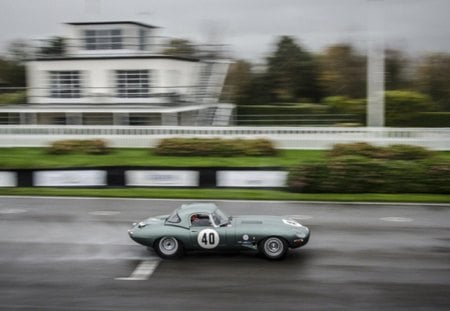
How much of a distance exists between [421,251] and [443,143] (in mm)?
18643

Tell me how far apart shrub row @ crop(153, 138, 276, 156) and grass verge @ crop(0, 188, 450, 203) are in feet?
29.6

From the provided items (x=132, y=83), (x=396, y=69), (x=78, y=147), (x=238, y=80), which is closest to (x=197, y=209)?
(x=78, y=147)

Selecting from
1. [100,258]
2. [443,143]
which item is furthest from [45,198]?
[443,143]

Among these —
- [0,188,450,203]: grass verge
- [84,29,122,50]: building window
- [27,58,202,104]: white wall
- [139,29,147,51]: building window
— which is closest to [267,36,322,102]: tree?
[139,29,147,51]: building window

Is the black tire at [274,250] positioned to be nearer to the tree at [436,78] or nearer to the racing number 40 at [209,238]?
the racing number 40 at [209,238]

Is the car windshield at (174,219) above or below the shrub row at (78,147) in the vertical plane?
below

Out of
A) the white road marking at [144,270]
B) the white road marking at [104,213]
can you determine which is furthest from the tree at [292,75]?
the white road marking at [144,270]

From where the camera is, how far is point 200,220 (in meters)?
12.7

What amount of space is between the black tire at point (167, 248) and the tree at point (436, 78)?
4604 cm

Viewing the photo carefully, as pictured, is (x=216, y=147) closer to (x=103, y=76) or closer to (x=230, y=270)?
(x=103, y=76)

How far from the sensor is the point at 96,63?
3981 centimetres

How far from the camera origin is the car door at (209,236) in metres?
12.5

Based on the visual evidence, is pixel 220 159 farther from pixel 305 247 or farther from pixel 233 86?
pixel 233 86

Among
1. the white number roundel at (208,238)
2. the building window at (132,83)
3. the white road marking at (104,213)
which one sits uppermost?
the building window at (132,83)
